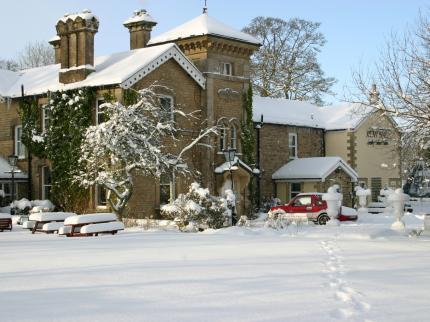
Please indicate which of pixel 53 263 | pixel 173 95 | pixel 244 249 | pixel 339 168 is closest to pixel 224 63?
pixel 173 95

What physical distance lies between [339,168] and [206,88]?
35.1 ft

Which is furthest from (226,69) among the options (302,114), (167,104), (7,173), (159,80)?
(7,173)

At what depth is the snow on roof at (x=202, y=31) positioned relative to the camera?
32938 mm

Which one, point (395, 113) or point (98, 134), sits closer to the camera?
point (395, 113)

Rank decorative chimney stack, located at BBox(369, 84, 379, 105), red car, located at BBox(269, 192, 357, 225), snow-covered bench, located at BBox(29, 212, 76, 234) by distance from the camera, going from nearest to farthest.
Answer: decorative chimney stack, located at BBox(369, 84, 379, 105)
snow-covered bench, located at BBox(29, 212, 76, 234)
red car, located at BBox(269, 192, 357, 225)

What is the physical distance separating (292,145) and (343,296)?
32.6 metres

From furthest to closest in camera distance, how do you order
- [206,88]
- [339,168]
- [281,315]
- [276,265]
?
1. [339,168]
2. [206,88]
3. [276,265]
4. [281,315]

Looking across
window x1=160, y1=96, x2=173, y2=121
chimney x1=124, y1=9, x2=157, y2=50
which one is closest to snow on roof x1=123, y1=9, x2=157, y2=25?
chimney x1=124, y1=9, x2=157, y2=50

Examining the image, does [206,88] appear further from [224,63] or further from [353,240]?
[353,240]

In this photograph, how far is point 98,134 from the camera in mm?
25469

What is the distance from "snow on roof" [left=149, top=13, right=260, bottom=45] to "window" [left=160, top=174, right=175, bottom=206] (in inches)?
301

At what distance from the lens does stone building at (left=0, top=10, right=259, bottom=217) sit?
2983 centimetres

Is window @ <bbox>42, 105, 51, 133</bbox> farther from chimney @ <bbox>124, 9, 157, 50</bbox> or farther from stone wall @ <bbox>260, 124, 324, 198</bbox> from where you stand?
stone wall @ <bbox>260, 124, 324, 198</bbox>

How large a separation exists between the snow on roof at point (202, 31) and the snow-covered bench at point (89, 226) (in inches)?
553
